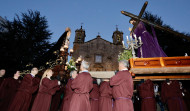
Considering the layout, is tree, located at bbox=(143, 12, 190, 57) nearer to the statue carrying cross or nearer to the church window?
the statue carrying cross

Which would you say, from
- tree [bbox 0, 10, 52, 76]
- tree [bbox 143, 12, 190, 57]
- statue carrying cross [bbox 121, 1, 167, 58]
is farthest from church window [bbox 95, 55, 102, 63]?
statue carrying cross [bbox 121, 1, 167, 58]

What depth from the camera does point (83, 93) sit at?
10.1 ft

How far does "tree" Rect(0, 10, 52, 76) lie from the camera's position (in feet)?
23.6

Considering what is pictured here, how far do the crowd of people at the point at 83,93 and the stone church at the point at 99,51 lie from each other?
1911 cm

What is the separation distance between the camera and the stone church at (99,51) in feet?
80.9

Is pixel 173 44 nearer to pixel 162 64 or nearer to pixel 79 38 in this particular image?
pixel 162 64

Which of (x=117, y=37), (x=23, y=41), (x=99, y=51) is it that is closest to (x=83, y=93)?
(x=23, y=41)

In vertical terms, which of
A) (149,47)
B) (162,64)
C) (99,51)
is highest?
(99,51)

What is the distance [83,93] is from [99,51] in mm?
23640

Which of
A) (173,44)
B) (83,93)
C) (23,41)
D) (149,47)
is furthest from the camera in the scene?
(173,44)

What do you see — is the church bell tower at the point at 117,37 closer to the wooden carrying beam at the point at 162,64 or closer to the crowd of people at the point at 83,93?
the crowd of people at the point at 83,93

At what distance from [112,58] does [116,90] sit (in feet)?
75.3

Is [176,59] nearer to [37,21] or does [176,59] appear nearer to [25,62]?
[25,62]

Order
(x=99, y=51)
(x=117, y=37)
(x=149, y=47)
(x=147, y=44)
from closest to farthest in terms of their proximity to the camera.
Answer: (x=149, y=47) → (x=147, y=44) → (x=99, y=51) → (x=117, y=37)
